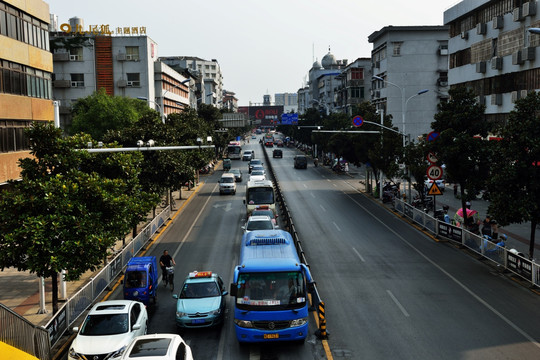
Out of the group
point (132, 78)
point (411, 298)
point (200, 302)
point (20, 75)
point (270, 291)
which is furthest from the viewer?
point (132, 78)

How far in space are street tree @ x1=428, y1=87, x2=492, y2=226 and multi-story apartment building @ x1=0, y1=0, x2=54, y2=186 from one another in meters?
24.1

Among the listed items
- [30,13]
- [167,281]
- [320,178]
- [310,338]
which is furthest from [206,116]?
[310,338]

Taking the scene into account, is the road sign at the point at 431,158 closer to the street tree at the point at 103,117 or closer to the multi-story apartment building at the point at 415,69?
the street tree at the point at 103,117

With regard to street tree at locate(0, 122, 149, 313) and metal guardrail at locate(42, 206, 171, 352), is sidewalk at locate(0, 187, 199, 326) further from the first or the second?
street tree at locate(0, 122, 149, 313)

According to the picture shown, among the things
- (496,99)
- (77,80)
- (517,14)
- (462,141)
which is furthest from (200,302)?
(77,80)

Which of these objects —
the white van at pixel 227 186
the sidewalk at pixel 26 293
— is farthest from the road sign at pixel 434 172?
the white van at pixel 227 186

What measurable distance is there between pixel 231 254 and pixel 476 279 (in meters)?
12.7

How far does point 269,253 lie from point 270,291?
7.88 ft

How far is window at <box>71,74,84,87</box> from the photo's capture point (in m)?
74.8

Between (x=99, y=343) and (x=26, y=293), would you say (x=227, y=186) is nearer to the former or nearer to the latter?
(x=26, y=293)

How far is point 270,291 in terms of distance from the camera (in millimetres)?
15930

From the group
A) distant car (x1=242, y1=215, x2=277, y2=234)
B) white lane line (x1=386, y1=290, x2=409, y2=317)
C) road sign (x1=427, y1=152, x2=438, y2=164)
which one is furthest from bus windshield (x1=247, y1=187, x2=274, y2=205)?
white lane line (x1=386, y1=290, x2=409, y2=317)

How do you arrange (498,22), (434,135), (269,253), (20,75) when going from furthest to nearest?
1. (498,22)
2. (434,135)
3. (20,75)
4. (269,253)

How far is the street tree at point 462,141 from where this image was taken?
29.3 meters
